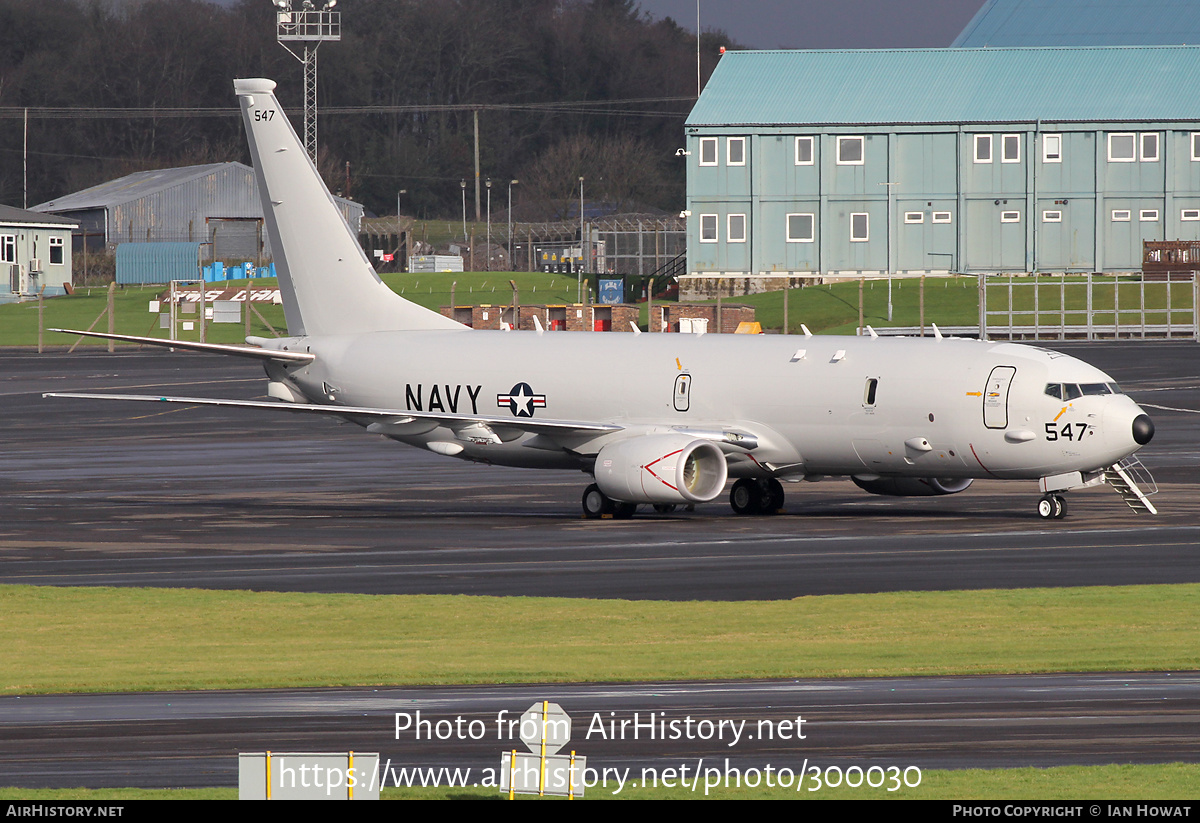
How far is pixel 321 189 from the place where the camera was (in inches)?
1721

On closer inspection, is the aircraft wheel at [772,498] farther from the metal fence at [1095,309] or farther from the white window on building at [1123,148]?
the white window on building at [1123,148]

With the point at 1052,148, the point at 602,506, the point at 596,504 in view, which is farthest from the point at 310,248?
the point at 1052,148

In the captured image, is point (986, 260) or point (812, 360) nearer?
point (812, 360)

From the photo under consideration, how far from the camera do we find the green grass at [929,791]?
1317 centimetres

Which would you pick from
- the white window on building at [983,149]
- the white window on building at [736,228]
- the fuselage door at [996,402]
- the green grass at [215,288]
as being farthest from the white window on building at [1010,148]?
the fuselage door at [996,402]

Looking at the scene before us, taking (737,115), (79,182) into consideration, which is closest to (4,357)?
(737,115)

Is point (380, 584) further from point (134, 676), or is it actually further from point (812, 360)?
point (812, 360)

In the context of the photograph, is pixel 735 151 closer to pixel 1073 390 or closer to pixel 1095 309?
pixel 1095 309

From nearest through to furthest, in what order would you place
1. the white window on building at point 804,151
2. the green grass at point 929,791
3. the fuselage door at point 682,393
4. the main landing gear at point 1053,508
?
the green grass at point 929,791, the main landing gear at point 1053,508, the fuselage door at point 682,393, the white window on building at point 804,151

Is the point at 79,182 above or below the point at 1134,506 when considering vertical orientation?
above

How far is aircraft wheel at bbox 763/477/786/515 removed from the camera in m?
38.7

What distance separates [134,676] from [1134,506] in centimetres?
2405

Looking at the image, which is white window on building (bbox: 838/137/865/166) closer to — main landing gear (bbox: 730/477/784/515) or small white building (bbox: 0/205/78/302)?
small white building (bbox: 0/205/78/302)

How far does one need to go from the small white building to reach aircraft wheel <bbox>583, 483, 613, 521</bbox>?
3730 inches
